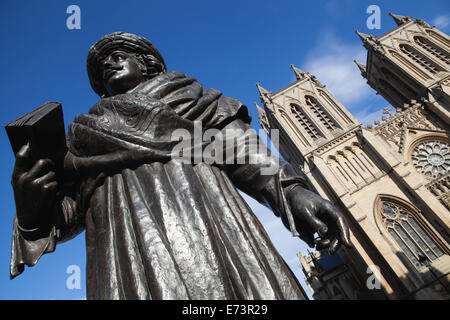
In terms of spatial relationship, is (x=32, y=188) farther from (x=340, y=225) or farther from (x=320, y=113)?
(x=320, y=113)

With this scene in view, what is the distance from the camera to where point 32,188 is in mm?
1393

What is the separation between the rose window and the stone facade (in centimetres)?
5

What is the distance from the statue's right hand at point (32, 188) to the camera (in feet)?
4.52

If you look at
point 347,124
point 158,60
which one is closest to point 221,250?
point 158,60

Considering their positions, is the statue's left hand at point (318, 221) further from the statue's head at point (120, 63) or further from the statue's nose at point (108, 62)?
the statue's nose at point (108, 62)

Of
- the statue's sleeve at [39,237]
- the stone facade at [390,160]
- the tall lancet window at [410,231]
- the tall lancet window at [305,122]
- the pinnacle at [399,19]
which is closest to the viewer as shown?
the statue's sleeve at [39,237]

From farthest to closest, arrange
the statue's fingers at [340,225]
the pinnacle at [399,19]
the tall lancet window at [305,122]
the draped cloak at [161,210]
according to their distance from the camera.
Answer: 1. the pinnacle at [399,19]
2. the tall lancet window at [305,122]
3. the statue's fingers at [340,225]
4. the draped cloak at [161,210]

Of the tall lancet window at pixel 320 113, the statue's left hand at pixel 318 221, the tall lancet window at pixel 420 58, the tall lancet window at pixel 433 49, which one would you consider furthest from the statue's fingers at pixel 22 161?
the tall lancet window at pixel 433 49

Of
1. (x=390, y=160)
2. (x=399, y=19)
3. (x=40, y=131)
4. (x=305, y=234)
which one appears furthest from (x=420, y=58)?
(x=40, y=131)

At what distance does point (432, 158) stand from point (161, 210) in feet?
74.1

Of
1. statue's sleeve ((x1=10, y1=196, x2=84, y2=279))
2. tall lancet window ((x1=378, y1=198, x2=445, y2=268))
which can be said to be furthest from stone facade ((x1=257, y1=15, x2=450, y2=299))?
statue's sleeve ((x1=10, y1=196, x2=84, y2=279))

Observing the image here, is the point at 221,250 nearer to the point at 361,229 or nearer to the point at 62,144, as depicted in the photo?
the point at 62,144

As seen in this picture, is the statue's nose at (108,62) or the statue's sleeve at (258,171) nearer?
the statue's sleeve at (258,171)

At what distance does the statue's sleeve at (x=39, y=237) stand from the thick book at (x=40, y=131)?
37 centimetres
